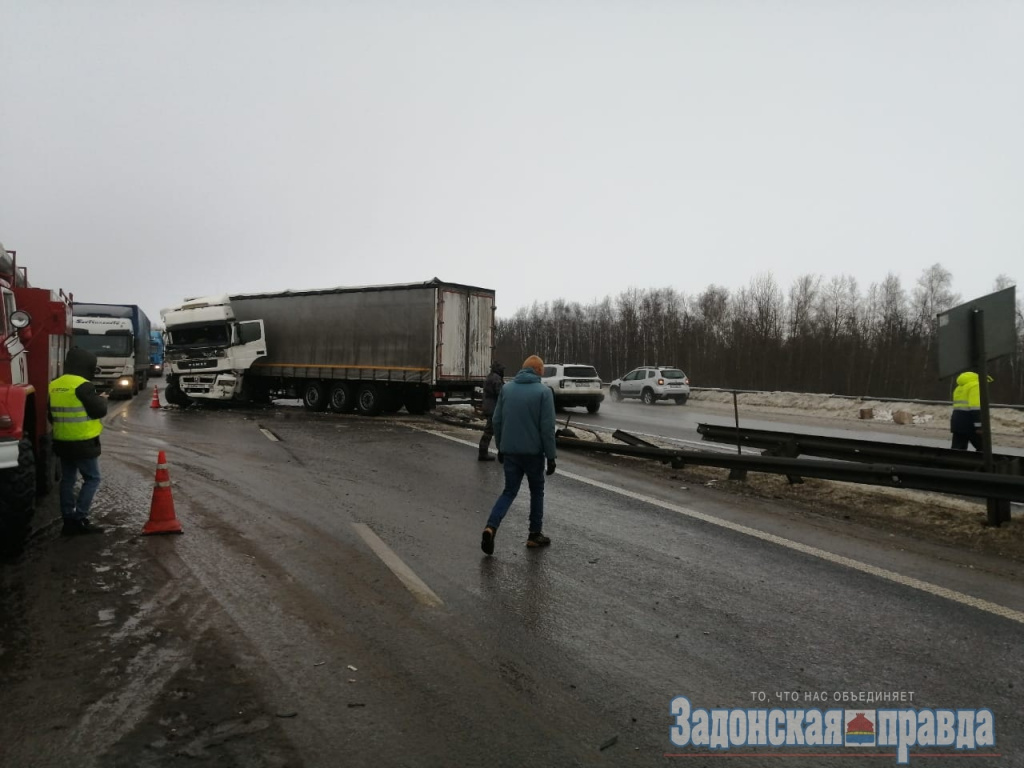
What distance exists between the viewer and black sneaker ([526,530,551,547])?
21.9 ft

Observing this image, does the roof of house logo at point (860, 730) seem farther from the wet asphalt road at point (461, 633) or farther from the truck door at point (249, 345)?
the truck door at point (249, 345)

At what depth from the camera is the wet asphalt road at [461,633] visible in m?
3.21

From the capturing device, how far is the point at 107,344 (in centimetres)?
2659

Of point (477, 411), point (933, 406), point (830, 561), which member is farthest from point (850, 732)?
point (933, 406)

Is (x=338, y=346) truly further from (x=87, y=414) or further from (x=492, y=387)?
(x=87, y=414)

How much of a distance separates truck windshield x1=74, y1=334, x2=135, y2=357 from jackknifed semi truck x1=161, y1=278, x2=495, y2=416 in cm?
376

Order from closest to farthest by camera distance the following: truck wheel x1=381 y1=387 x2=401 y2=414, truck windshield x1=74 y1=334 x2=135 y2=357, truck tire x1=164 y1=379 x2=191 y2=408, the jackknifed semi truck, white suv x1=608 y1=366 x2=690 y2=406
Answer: the jackknifed semi truck < truck wheel x1=381 y1=387 x2=401 y2=414 < truck tire x1=164 y1=379 x2=191 y2=408 < truck windshield x1=74 y1=334 x2=135 y2=357 < white suv x1=608 y1=366 x2=690 y2=406

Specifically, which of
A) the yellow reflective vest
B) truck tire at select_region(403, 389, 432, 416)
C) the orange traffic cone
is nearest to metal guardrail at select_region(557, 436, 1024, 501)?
the orange traffic cone

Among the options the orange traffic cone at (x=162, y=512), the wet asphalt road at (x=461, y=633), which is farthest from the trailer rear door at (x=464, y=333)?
the orange traffic cone at (x=162, y=512)

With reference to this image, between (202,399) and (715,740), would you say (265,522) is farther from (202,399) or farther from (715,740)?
(202,399)

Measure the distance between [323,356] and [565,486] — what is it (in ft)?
47.7

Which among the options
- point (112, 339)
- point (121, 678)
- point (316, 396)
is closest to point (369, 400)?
point (316, 396)

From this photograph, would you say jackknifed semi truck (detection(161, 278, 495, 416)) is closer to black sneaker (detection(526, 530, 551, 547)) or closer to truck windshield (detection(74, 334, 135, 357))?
truck windshield (detection(74, 334, 135, 357))

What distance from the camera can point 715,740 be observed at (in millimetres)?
3283
